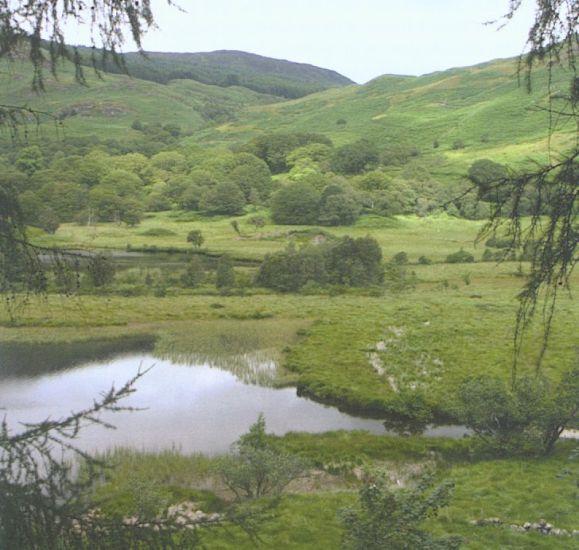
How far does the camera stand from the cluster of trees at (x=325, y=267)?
6244cm

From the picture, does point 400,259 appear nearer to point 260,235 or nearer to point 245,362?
point 260,235

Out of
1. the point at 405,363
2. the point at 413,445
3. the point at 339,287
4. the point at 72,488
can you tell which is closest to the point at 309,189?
the point at 339,287

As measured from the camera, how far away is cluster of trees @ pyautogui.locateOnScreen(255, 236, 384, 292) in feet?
205

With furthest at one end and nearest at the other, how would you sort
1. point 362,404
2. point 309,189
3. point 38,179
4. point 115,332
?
point 38,179
point 309,189
point 115,332
point 362,404

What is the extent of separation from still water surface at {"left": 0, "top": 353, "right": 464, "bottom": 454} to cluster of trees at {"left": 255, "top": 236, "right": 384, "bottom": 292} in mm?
27732

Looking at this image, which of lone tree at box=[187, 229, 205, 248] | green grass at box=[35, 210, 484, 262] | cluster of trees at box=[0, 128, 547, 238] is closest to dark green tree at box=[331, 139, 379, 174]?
cluster of trees at box=[0, 128, 547, 238]

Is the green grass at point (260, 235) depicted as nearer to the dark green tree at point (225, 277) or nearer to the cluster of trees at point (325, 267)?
the cluster of trees at point (325, 267)

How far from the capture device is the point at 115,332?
4294 cm

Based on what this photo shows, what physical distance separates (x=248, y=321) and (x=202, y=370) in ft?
42.5

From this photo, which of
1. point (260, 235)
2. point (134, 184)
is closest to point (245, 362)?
point (260, 235)

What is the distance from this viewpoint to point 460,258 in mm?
78000

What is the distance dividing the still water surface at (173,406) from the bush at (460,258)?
50.4 meters

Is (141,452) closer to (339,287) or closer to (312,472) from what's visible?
(312,472)

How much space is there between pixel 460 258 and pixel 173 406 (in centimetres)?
5717
